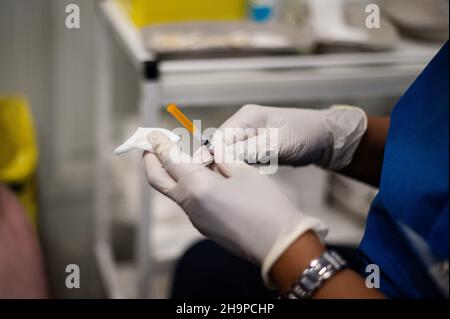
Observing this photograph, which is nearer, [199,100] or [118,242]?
[199,100]

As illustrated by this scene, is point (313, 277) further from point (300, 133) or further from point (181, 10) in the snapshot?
point (181, 10)

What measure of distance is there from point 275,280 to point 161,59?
72cm

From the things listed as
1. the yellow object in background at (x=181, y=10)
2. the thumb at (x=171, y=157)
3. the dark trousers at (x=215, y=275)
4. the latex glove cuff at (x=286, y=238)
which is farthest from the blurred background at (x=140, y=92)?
the latex glove cuff at (x=286, y=238)

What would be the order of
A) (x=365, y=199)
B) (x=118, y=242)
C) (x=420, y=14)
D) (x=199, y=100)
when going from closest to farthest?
1. (x=199, y=100)
2. (x=420, y=14)
3. (x=365, y=199)
4. (x=118, y=242)

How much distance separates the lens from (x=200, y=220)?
29.7 inches

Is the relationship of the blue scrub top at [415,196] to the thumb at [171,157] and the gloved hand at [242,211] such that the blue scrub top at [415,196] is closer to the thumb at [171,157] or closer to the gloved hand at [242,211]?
the gloved hand at [242,211]

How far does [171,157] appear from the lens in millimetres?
781

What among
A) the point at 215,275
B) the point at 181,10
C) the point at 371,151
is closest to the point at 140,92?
the point at 181,10

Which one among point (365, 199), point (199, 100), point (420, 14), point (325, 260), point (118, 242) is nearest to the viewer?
point (325, 260)

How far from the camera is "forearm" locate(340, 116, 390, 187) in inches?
38.0

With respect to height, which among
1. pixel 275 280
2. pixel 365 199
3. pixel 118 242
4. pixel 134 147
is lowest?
pixel 118 242

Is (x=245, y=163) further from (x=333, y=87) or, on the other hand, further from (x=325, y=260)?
(x=333, y=87)

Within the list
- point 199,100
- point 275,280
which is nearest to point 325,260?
point 275,280

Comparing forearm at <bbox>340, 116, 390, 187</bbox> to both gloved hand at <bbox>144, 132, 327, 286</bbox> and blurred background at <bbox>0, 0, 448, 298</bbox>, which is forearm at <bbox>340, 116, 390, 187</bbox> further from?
blurred background at <bbox>0, 0, 448, 298</bbox>
